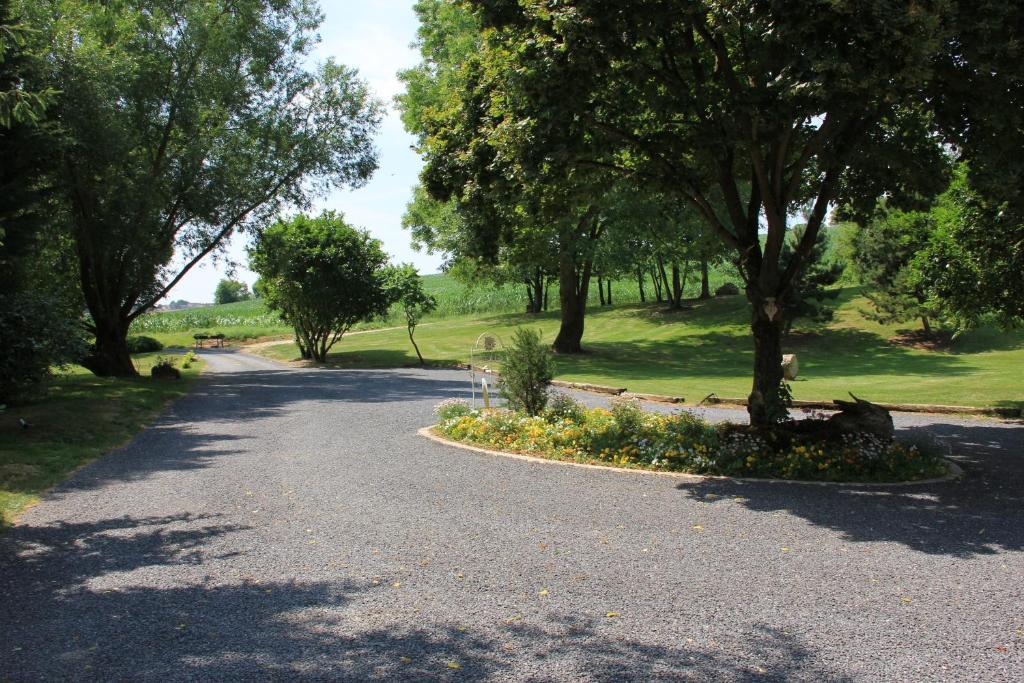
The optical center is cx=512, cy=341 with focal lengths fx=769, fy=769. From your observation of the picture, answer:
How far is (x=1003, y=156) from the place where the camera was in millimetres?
8125

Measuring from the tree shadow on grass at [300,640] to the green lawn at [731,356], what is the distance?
12.9 meters

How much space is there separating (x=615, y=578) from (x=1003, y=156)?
631 centimetres

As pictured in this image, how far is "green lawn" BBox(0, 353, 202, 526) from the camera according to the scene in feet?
30.3

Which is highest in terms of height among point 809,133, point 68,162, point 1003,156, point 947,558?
point 68,162

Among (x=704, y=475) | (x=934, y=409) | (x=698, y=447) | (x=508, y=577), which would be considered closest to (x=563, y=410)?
(x=698, y=447)

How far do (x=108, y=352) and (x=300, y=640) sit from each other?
23.2m

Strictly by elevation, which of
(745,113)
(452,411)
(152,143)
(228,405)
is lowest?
(228,405)

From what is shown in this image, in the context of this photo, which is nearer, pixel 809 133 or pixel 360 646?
pixel 360 646

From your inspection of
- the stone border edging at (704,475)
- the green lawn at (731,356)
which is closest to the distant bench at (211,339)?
the green lawn at (731,356)

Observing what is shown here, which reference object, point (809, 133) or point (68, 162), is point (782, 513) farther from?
point (68, 162)

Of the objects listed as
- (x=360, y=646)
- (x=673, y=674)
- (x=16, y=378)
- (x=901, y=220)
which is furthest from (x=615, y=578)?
(x=901, y=220)

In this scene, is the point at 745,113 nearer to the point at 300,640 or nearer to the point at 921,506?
the point at 921,506

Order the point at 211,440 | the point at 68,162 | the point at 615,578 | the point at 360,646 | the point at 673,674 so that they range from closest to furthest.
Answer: the point at 673,674 → the point at 360,646 → the point at 615,578 → the point at 211,440 → the point at 68,162

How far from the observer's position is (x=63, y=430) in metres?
12.7
